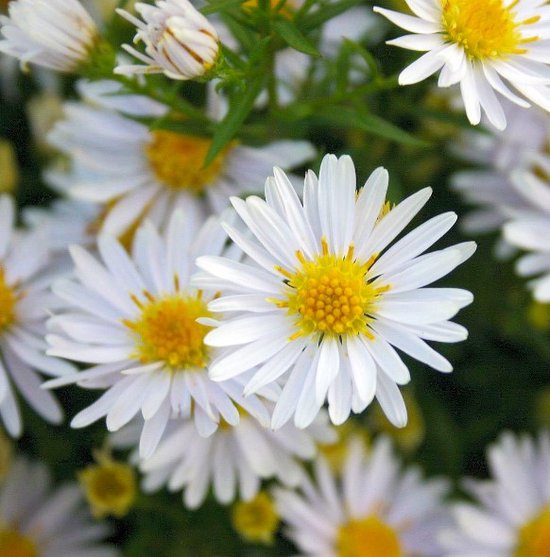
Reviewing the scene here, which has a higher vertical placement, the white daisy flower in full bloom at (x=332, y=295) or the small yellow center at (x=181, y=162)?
the white daisy flower in full bloom at (x=332, y=295)

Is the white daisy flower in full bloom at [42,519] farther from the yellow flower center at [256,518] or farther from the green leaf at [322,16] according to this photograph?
the green leaf at [322,16]

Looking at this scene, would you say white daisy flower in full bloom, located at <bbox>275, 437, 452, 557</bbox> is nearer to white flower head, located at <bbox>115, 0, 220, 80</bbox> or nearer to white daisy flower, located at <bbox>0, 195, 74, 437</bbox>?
white daisy flower, located at <bbox>0, 195, 74, 437</bbox>

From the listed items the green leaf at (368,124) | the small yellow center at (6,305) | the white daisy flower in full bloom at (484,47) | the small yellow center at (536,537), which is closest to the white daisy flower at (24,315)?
the small yellow center at (6,305)

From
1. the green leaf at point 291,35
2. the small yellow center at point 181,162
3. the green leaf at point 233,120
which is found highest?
the green leaf at point 291,35

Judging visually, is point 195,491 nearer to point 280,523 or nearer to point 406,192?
point 280,523

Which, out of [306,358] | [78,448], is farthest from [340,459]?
[306,358]

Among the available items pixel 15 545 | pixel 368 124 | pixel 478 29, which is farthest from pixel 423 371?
pixel 15 545
